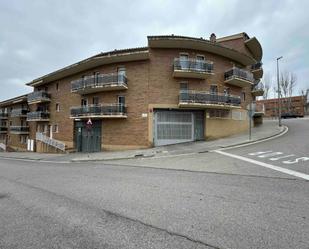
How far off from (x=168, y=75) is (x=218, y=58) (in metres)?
6.33

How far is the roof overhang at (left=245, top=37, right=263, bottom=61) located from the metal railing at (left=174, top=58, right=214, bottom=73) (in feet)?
33.8

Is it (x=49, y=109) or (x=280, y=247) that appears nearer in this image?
(x=280, y=247)

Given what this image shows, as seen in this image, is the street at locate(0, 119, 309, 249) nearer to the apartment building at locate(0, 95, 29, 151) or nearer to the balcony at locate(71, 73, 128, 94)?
the balcony at locate(71, 73, 128, 94)

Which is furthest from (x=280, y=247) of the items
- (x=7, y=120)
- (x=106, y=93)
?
(x=7, y=120)

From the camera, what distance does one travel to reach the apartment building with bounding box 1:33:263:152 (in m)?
20.2

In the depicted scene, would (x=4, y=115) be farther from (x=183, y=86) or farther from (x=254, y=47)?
(x=254, y=47)

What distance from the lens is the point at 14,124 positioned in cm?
3950

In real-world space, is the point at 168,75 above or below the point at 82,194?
above

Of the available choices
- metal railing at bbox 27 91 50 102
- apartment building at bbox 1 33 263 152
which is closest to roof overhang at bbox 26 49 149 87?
apartment building at bbox 1 33 263 152

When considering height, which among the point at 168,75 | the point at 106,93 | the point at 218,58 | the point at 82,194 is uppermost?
the point at 218,58

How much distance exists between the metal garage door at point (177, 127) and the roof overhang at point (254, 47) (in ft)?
42.6

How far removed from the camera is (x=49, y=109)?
98.3ft

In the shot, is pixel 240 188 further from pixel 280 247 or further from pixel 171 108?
pixel 171 108

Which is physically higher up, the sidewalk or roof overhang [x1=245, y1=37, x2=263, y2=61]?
roof overhang [x1=245, y1=37, x2=263, y2=61]
